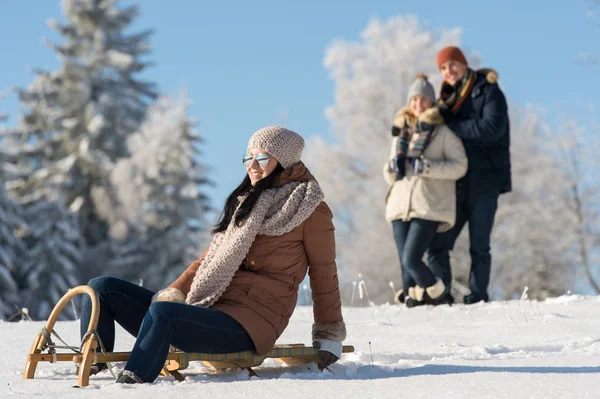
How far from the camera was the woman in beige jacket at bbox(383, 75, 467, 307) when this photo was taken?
22.5ft

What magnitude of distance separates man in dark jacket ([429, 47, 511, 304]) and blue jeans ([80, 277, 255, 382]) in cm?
395

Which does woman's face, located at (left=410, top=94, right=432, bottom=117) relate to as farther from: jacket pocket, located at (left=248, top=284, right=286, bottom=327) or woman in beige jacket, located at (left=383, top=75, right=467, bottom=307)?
jacket pocket, located at (left=248, top=284, right=286, bottom=327)

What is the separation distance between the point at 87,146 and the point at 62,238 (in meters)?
6.74

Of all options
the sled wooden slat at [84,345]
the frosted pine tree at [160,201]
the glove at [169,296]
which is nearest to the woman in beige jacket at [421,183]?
the glove at [169,296]

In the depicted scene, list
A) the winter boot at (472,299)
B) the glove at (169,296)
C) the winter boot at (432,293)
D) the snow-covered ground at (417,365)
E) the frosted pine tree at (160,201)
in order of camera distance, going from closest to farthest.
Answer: the snow-covered ground at (417,365), the glove at (169,296), the winter boot at (432,293), the winter boot at (472,299), the frosted pine tree at (160,201)

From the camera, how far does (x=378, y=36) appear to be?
82.1 ft

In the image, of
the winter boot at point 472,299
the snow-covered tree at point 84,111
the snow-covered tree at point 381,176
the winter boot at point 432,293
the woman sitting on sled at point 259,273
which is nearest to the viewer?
the woman sitting on sled at point 259,273

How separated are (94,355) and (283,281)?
2.91 ft

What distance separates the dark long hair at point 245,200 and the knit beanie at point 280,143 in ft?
0.24

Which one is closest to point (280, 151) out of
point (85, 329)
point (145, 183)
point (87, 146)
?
point (85, 329)

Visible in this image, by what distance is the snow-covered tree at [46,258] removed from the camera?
2450 cm

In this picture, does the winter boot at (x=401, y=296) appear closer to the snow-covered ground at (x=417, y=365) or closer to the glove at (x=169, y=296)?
the snow-covered ground at (x=417, y=365)

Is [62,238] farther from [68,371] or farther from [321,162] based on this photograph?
[68,371]

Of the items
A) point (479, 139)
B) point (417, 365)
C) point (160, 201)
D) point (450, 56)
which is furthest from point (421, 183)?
point (160, 201)
